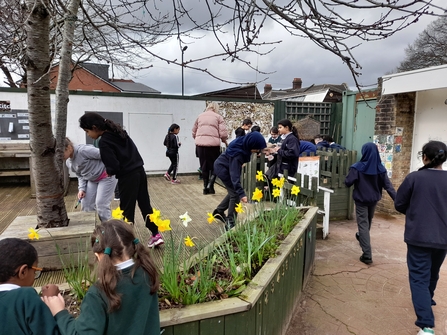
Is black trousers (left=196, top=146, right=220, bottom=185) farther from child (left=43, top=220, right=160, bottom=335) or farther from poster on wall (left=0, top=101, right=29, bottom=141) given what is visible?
child (left=43, top=220, right=160, bottom=335)

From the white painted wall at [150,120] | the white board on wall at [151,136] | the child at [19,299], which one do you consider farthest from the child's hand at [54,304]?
the white board on wall at [151,136]

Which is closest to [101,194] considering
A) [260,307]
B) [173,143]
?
[260,307]

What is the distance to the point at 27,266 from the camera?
169cm

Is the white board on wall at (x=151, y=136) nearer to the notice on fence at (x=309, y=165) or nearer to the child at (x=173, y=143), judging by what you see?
the child at (x=173, y=143)

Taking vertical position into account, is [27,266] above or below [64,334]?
above

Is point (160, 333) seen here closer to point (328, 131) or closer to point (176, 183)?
point (176, 183)

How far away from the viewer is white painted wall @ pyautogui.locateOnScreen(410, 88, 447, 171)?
6859 millimetres

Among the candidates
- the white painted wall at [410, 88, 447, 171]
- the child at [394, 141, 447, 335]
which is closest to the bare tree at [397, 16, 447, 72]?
the white painted wall at [410, 88, 447, 171]

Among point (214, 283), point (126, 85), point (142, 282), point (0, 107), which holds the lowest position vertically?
point (214, 283)

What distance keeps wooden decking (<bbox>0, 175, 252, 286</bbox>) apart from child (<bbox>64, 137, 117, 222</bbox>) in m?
0.80

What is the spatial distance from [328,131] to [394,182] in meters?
4.62

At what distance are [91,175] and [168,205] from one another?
2726 millimetres

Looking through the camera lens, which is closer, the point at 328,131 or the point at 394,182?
the point at 394,182

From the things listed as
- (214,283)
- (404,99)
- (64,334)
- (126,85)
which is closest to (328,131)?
(404,99)
